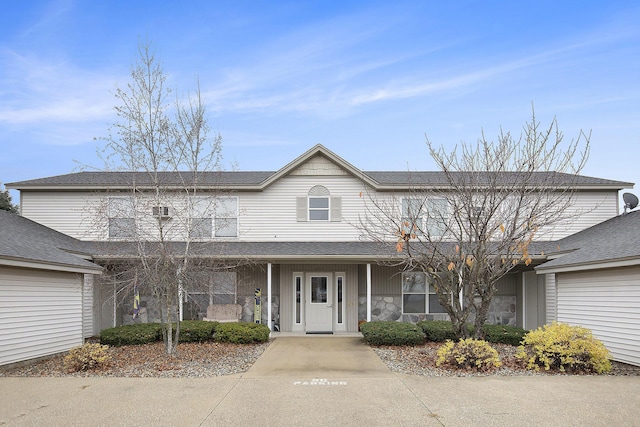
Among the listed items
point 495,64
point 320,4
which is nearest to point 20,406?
point 320,4

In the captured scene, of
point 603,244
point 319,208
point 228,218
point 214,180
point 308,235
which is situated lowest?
point 603,244

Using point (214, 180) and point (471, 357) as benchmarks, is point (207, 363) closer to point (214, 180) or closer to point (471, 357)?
point (471, 357)

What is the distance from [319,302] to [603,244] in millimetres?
8793

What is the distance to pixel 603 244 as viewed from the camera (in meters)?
13.0

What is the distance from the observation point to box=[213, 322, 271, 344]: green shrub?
14.1 m

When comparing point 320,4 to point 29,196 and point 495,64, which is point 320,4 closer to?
point 495,64

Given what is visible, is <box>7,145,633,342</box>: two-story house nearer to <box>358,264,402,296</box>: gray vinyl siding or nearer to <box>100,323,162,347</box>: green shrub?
<box>358,264,402,296</box>: gray vinyl siding

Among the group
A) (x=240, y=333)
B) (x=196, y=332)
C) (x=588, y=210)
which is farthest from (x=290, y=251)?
(x=588, y=210)

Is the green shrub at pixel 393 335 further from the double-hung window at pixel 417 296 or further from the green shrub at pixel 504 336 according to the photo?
the double-hung window at pixel 417 296

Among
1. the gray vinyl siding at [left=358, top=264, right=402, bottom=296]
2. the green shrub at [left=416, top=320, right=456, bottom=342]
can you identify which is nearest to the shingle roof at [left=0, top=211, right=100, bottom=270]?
the gray vinyl siding at [left=358, top=264, right=402, bottom=296]

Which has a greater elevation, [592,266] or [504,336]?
[592,266]

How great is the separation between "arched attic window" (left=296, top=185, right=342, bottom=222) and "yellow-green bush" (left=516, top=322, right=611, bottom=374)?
27.7ft

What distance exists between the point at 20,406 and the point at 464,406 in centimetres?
655

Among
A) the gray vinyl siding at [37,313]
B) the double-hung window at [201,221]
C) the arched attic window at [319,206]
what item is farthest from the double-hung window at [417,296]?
the gray vinyl siding at [37,313]
